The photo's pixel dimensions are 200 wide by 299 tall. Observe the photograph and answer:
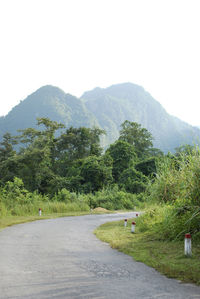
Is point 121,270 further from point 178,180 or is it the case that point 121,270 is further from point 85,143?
point 85,143

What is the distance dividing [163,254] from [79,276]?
3.09m

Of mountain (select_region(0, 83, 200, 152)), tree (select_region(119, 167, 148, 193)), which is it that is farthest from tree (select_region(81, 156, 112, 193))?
mountain (select_region(0, 83, 200, 152))

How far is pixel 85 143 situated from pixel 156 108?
143845 millimetres

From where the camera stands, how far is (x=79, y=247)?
1059cm

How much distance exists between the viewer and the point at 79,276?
21.6 ft

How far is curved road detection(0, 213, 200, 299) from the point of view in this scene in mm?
5434

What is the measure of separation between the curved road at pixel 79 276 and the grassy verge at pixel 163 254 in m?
0.27

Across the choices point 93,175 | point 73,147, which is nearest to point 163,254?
point 93,175

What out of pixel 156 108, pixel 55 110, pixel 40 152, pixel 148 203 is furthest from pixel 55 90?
pixel 148 203

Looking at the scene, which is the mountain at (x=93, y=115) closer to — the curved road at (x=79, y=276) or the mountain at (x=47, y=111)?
the mountain at (x=47, y=111)

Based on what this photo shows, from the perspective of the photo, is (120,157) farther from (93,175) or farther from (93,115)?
(93,115)

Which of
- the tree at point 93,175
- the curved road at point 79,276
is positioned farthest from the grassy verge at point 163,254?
the tree at point 93,175

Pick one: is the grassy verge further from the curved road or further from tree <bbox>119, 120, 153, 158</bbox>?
tree <bbox>119, 120, 153, 158</bbox>

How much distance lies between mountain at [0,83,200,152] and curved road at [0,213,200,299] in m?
99.8
